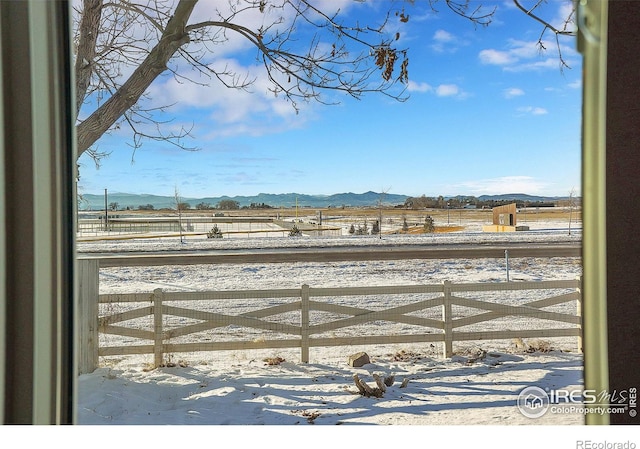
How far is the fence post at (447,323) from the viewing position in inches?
106

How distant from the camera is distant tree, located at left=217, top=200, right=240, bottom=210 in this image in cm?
674

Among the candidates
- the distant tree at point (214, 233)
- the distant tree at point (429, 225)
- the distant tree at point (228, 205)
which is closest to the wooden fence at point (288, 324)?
the distant tree at point (228, 205)

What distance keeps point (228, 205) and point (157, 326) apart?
184 inches

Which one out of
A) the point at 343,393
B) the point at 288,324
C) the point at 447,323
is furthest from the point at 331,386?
the point at 447,323

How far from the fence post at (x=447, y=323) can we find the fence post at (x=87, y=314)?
6.86 feet

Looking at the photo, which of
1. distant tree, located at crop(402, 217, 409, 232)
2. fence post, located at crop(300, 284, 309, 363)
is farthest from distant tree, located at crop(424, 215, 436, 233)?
fence post, located at crop(300, 284, 309, 363)

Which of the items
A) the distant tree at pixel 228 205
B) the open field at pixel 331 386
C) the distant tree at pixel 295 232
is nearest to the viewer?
the open field at pixel 331 386

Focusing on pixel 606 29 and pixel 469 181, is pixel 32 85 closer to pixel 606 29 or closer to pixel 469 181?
pixel 606 29

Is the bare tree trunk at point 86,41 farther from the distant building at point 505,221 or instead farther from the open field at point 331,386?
the distant building at point 505,221

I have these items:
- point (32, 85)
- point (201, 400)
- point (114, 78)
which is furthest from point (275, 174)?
point (32, 85)

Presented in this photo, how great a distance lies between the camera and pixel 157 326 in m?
2.50

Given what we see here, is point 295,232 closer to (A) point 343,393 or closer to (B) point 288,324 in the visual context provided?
(B) point 288,324

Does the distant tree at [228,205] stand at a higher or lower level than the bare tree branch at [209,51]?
lower

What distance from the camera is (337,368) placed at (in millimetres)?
2551
